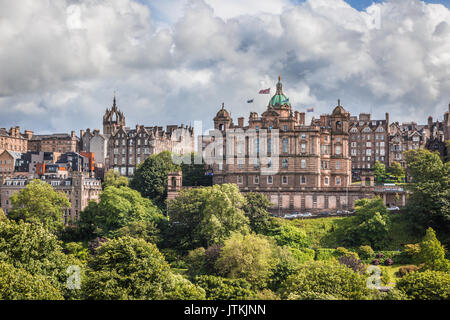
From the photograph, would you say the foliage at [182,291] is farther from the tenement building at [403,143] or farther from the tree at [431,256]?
the tenement building at [403,143]

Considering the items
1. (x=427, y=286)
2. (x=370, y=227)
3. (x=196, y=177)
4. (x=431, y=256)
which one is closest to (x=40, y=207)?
(x=196, y=177)

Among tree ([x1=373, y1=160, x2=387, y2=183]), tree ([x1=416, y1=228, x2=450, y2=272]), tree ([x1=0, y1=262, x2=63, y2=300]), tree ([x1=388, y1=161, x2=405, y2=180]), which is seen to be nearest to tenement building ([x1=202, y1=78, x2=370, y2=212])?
tree ([x1=416, y1=228, x2=450, y2=272])

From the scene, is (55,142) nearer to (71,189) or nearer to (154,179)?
(71,189)

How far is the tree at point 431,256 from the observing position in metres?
60.4

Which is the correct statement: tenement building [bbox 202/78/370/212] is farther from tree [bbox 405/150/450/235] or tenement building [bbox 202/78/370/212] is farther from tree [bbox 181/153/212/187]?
tree [bbox 405/150/450/235]

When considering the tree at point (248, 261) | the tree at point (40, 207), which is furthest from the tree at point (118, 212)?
the tree at point (248, 261)

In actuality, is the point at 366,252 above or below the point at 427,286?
below

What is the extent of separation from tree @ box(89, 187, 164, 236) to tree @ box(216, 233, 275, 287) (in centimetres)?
2353

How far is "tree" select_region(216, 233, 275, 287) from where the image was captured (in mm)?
55000

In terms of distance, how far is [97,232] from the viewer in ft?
265

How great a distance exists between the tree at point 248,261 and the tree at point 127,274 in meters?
Result: 9.84

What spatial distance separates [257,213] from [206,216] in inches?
328

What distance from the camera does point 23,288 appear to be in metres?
41.6
